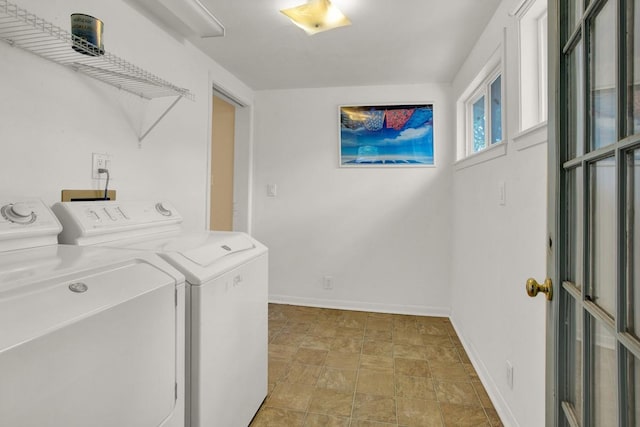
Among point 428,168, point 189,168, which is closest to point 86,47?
point 189,168

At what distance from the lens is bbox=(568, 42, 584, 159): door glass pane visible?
78 cm

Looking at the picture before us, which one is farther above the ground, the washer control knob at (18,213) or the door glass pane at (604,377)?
the washer control knob at (18,213)

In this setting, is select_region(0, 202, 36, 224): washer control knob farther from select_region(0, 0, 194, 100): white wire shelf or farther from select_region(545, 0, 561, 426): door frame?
select_region(545, 0, 561, 426): door frame

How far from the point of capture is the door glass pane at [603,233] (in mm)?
629

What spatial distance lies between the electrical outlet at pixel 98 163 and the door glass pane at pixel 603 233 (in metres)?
1.86

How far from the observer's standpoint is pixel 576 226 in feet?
2.64

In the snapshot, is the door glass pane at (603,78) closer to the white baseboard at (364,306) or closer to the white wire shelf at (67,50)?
the white wire shelf at (67,50)

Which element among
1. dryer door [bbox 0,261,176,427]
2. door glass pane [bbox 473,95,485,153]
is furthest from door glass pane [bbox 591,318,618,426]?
door glass pane [bbox 473,95,485,153]

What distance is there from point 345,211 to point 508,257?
1841 millimetres

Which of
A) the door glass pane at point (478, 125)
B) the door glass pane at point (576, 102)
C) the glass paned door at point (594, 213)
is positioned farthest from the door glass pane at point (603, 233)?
the door glass pane at point (478, 125)

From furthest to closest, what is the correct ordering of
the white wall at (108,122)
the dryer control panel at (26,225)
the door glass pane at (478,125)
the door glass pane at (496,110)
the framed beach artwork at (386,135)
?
the framed beach artwork at (386,135)
the door glass pane at (478,125)
the door glass pane at (496,110)
the white wall at (108,122)
the dryer control panel at (26,225)

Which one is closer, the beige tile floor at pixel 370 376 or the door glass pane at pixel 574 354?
the door glass pane at pixel 574 354

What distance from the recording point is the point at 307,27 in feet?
6.50

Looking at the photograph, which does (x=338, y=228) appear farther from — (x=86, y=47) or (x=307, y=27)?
(x=86, y=47)
